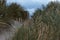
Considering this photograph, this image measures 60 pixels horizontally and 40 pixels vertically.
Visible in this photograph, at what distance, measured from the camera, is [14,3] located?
61.5ft

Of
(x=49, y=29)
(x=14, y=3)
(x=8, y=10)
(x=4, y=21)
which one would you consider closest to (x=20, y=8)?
(x=14, y=3)

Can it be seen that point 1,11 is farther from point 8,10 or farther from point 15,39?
point 15,39

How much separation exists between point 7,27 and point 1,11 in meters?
2.50

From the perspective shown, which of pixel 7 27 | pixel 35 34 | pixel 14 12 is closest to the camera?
pixel 35 34

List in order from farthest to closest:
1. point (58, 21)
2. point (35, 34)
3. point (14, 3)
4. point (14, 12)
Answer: point (14, 3) < point (14, 12) < point (58, 21) < point (35, 34)

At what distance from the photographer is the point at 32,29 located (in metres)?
9.15

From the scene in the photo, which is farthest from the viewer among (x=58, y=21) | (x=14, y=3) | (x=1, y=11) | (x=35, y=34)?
(x=14, y=3)

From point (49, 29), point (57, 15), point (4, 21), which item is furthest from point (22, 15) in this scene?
point (49, 29)

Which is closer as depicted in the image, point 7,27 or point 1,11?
point 7,27

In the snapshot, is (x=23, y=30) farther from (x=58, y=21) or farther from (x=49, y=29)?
(x=58, y=21)

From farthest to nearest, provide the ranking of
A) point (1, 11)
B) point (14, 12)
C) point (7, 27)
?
point (14, 12)
point (1, 11)
point (7, 27)

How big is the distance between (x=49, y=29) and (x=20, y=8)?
9305 millimetres

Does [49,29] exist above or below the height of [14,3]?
below

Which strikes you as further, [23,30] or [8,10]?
[8,10]
